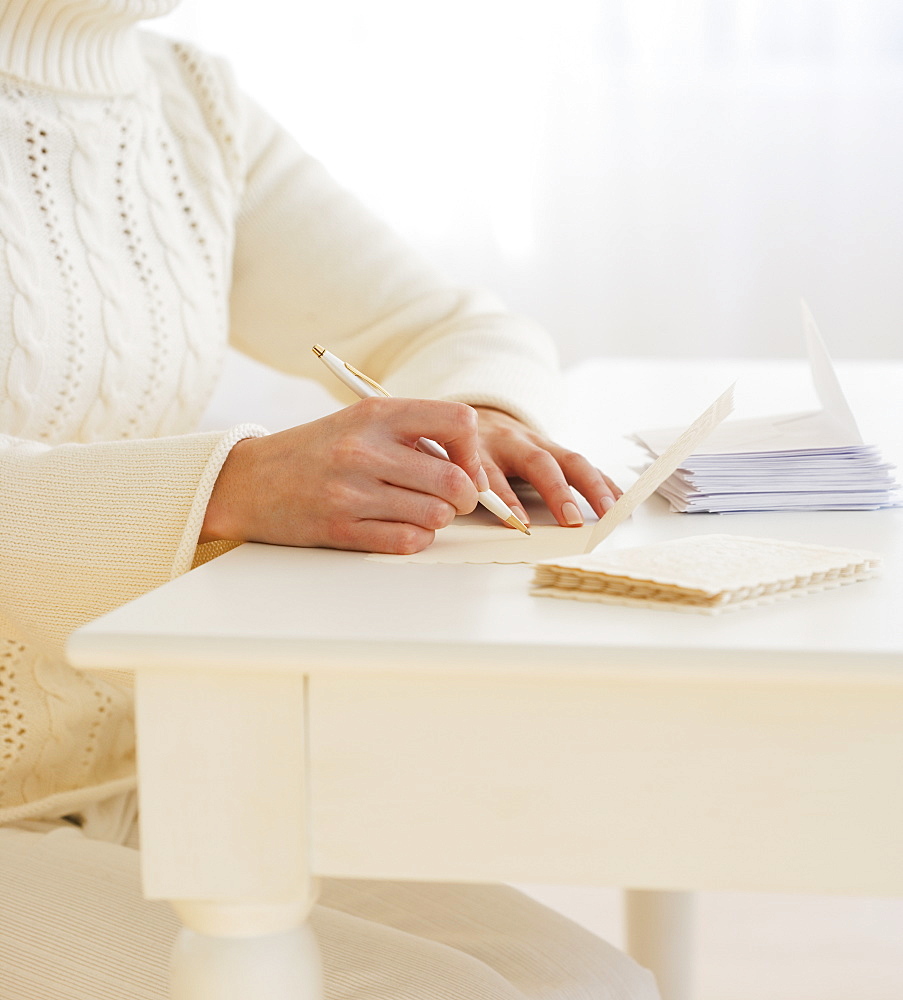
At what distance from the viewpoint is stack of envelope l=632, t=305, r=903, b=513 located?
2.22ft

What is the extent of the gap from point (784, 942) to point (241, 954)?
1.20m

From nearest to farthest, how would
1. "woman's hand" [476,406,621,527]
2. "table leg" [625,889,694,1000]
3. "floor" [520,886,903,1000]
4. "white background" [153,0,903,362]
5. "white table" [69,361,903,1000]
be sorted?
"white table" [69,361,903,1000]
"woman's hand" [476,406,621,527]
"table leg" [625,889,694,1000]
"floor" [520,886,903,1000]
"white background" [153,0,903,362]

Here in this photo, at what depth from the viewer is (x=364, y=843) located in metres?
0.42

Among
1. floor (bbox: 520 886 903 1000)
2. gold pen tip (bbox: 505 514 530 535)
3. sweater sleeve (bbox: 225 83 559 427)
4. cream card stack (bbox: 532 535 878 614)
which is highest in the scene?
sweater sleeve (bbox: 225 83 559 427)

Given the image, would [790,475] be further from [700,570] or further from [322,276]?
[322,276]

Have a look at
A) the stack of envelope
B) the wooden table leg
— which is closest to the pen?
the stack of envelope

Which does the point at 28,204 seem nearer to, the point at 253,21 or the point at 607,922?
the point at 607,922

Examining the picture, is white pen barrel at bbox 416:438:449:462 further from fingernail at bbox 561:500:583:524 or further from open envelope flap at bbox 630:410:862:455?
open envelope flap at bbox 630:410:862:455

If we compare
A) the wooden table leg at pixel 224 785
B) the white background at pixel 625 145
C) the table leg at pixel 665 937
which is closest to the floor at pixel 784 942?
the table leg at pixel 665 937

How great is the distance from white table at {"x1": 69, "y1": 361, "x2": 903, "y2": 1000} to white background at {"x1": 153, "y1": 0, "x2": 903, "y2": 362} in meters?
2.08

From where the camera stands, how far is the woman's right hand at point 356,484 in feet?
1.92

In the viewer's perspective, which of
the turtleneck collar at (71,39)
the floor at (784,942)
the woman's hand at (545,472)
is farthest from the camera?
the floor at (784,942)

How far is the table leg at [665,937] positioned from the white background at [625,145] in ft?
5.12

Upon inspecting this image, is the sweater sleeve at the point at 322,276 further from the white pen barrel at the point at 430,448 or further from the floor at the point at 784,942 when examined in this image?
the floor at the point at 784,942
